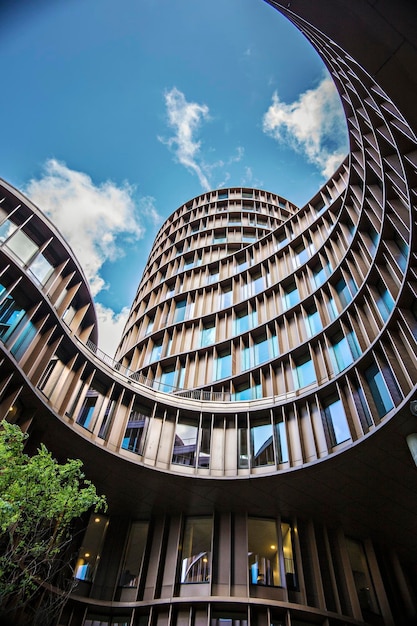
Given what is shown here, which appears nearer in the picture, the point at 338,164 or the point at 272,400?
the point at 272,400

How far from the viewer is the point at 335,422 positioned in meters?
19.0

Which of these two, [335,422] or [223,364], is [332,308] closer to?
[335,422]

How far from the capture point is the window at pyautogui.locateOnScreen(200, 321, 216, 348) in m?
31.8

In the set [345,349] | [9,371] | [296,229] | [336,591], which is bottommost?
[336,591]

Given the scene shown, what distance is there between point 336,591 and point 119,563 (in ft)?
35.5

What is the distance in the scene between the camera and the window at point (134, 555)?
63.5 feet

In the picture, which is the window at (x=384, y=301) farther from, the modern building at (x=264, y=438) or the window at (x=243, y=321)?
the window at (x=243, y=321)

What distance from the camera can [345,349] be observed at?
2072cm

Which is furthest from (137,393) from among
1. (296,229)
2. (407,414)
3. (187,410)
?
(296,229)

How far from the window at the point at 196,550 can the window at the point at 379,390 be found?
36.8 ft

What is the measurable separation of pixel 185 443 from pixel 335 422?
8220mm

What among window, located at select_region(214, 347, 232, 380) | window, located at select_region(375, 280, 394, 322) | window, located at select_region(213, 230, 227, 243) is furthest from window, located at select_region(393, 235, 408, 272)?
window, located at select_region(213, 230, 227, 243)

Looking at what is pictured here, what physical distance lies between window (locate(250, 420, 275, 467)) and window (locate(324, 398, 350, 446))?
3441 mm

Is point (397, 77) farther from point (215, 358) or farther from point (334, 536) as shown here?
point (215, 358)
